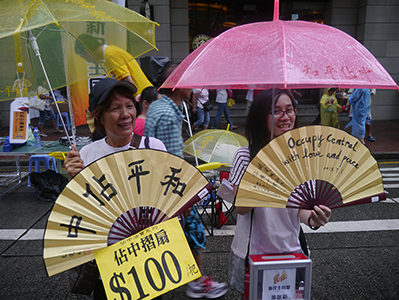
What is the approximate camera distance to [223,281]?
305 cm

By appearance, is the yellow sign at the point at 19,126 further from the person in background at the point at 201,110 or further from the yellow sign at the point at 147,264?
the yellow sign at the point at 147,264

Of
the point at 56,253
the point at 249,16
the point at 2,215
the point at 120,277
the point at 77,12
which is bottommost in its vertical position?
the point at 2,215

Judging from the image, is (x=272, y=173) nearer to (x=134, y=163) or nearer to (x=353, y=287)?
(x=134, y=163)

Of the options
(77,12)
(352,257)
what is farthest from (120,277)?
(352,257)

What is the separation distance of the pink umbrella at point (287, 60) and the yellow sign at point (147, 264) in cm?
83

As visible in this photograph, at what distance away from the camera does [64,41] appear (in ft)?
8.13

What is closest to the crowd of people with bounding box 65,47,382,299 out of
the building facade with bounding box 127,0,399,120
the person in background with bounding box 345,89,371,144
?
the person in background with bounding box 345,89,371,144

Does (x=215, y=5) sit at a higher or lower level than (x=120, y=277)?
higher

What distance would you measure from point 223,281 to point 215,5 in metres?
11.8

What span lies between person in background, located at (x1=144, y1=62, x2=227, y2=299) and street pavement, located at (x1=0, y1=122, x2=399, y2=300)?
0.16 m

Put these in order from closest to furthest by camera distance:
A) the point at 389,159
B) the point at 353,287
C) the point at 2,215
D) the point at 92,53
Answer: the point at 92,53 → the point at 353,287 → the point at 2,215 → the point at 389,159

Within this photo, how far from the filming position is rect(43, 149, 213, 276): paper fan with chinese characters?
133cm

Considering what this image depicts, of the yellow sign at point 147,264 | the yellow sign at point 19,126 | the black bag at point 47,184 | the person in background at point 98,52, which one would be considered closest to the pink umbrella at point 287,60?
the yellow sign at point 147,264

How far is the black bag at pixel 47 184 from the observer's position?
527cm
